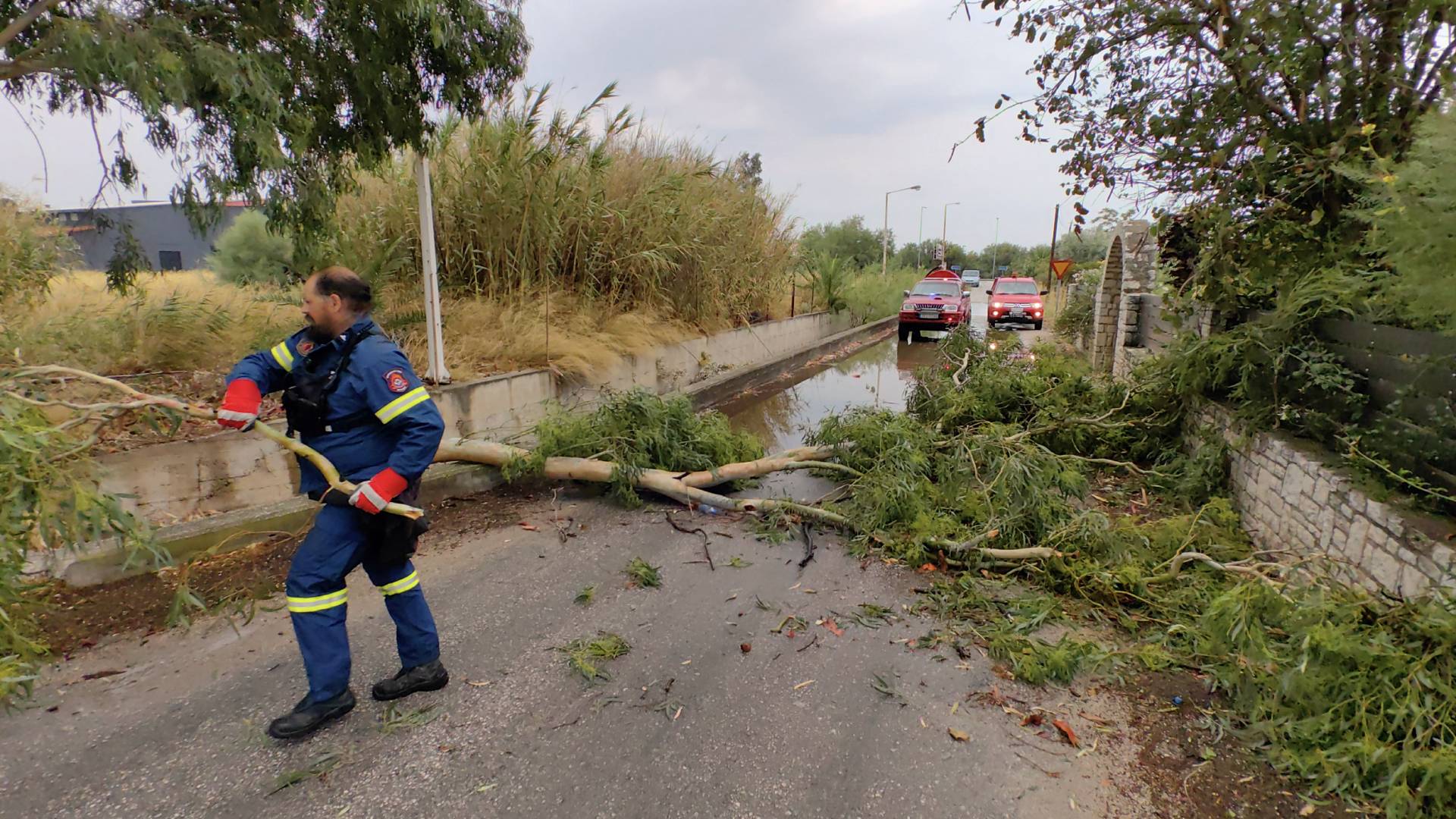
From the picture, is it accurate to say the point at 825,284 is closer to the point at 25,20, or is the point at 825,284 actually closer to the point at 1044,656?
the point at 1044,656

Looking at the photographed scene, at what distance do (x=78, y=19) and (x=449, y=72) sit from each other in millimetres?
2234

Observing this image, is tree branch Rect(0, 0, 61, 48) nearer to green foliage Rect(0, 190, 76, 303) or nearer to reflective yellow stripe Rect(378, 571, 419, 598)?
green foliage Rect(0, 190, 76, 303)

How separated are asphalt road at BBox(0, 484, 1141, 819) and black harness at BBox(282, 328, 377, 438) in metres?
1.24

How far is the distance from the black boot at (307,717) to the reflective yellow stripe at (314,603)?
41cm

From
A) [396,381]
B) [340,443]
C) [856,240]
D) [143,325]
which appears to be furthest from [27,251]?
[856,240]

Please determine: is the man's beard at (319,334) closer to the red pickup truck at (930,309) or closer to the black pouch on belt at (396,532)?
the black pouch on belt at (396,532)

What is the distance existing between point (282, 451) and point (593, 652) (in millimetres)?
3547

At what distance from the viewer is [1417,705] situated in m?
2.42

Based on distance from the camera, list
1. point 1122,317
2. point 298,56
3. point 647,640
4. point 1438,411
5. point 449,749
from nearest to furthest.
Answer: point 449,749 → point 1438,411 → point 647,640 → point 298,56 → point 1122,317

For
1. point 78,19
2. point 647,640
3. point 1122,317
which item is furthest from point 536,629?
point 1122,317

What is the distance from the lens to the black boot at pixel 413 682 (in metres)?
2.99

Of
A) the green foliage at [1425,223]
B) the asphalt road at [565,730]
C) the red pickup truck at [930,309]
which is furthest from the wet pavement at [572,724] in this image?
the red pickup truck at [930,309]

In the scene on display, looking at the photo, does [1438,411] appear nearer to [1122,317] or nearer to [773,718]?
[773,718]

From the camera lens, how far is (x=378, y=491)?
265 cm
